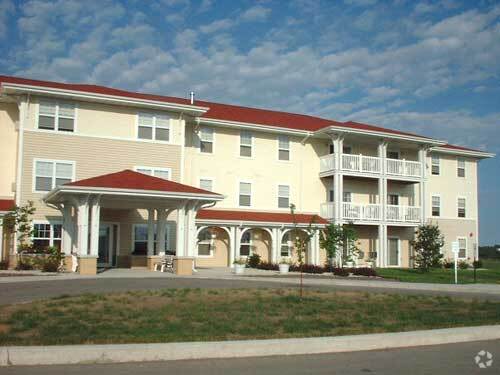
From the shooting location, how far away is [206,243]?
3156 cm

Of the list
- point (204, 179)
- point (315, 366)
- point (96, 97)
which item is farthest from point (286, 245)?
point (315, 366)

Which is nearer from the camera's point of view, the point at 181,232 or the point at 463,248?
the point at 181,232

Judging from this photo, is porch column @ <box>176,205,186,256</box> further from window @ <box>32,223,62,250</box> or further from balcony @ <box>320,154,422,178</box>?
balcony @ <box>320,154,422,178</box>

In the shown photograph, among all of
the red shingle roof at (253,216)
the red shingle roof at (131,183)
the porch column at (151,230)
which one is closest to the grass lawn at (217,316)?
the red shingle roof at (131,183)

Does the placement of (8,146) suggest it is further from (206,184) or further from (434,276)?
(434,276)

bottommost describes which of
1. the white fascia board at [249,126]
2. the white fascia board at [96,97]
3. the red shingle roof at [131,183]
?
the red shingle roof at [131,183]

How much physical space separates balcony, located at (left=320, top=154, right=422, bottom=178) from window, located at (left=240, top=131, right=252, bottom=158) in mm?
4724

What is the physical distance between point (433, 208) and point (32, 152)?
25641mm

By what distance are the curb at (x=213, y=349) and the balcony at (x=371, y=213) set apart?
23176 mm

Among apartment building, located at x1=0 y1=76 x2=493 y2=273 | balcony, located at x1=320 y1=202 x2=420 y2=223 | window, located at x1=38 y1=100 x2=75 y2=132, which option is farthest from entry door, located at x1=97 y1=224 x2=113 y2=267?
balcony, located at x1=320 y1=202 x2=420 y2=223

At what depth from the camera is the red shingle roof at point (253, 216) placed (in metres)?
30.3

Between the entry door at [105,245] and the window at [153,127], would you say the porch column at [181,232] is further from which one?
the window at [153,127]

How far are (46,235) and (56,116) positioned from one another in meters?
5.52

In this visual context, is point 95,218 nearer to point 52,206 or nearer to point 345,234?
point 52,206
